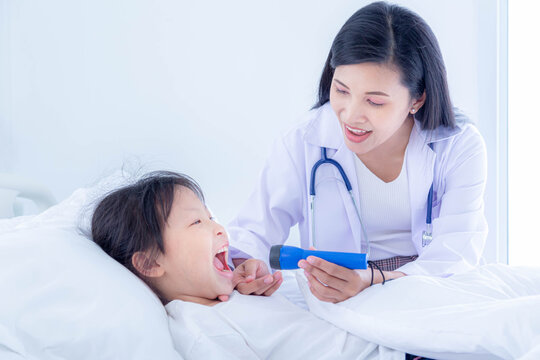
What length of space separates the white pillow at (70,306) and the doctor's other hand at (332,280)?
0.36 m

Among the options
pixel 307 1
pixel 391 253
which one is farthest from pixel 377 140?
pixel 307 1

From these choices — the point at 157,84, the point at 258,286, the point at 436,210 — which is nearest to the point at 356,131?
the point at 436,210

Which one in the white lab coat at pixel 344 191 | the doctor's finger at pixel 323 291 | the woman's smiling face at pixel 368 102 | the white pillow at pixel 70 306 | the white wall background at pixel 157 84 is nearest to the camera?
the white pillow at pixel 70 306

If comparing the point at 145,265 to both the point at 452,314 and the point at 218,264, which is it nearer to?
the point at 218,264

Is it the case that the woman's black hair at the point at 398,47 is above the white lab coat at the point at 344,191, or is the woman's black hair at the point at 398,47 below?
above

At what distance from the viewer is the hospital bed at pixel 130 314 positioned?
0.89m

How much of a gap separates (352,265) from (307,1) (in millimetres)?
1619

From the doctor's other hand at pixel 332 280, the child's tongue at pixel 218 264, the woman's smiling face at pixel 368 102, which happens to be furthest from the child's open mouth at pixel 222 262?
the woman's smiling face at pixel 368 102

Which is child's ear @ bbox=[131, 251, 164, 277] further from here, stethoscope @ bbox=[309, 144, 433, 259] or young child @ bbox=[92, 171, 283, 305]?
stethoscope @ bbox=[309, 144, 433, 259]

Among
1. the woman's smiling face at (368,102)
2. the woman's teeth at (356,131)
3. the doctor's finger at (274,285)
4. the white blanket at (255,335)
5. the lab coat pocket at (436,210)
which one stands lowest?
the white blanket at (255,335)

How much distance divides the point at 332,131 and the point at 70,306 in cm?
98

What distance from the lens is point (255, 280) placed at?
1340 mm

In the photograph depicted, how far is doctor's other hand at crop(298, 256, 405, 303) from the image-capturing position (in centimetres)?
121

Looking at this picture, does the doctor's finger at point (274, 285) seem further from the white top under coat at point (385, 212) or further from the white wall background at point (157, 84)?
the white wall background at point (157, 84)
